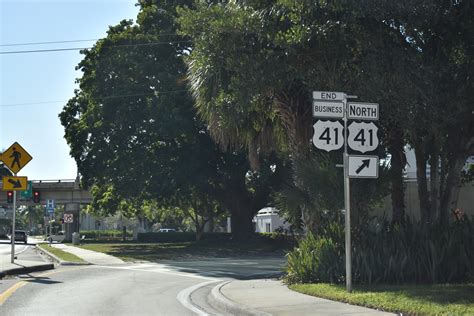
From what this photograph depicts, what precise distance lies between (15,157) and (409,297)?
15624 millimetres

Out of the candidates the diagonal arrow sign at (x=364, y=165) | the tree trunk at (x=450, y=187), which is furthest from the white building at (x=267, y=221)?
the diagonal arrow sign at (x=364, y=165)

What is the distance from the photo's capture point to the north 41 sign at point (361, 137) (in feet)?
38.8

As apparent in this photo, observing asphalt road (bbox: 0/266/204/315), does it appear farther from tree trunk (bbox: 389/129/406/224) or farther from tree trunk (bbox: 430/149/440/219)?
tree trunk (bbox: 430/149/440/219)

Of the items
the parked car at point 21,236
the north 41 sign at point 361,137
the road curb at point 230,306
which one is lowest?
the parked car at point 21,236

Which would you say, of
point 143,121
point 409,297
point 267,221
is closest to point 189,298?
point 409,297

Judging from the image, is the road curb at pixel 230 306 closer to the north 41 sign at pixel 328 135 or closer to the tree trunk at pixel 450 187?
the north 41 sign at pixel 328 135

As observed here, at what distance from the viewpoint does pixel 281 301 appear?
11414 millimetres

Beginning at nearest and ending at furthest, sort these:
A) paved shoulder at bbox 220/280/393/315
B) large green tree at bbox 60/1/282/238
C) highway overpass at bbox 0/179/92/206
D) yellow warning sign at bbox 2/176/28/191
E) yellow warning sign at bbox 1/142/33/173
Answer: paved shoulder at bbox 220/280/393/315, yellow warning sign at bbox 1/142/33/173, yellow warning sign at bbox 2/176/28/191, large green tree at bbox 60/1/282/238, highway overpass at bbox 0/179/92/206

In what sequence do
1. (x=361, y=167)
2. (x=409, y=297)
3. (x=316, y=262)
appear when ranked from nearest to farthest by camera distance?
(x=409, y=297), (x=361, y=167), (x=316, y=262)

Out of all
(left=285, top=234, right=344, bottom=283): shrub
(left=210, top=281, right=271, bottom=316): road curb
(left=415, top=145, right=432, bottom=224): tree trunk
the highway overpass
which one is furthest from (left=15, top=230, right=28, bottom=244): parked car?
(left=415, top=145, right=432, bottom=224): tree trunk

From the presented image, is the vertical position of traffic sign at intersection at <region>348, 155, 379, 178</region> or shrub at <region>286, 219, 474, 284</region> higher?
traffic sign at intersection at <region>348, 155, 379, 178</region>

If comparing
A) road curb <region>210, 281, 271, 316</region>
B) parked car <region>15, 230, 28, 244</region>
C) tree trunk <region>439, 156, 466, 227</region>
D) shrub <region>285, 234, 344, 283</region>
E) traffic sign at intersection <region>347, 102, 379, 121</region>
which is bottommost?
parked car <region>15, 230, 28, 244</region>

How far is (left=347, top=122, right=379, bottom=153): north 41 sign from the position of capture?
38.8ft

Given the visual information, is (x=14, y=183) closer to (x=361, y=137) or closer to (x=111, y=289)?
(x=111, y=289)
